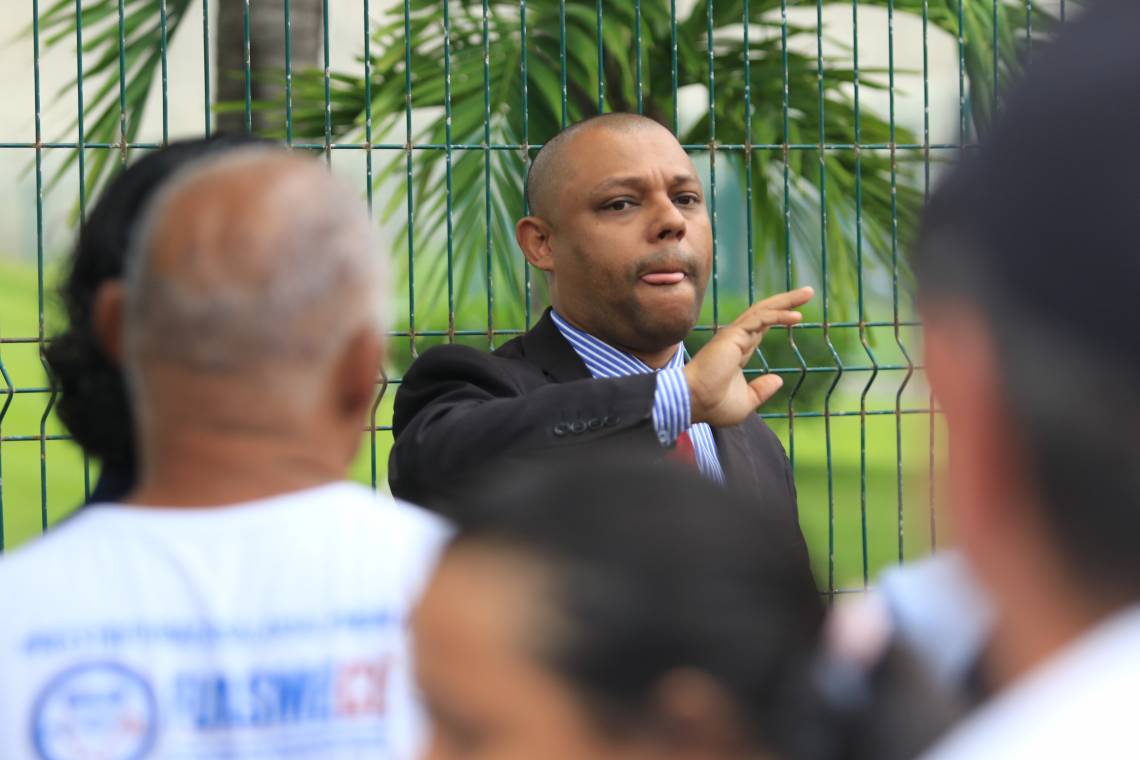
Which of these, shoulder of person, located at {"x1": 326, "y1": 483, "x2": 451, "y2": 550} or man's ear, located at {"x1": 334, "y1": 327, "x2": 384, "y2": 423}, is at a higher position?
man's ear, located at {"x1": 334, "y1": 327, "x2": 384, "y2": 423}

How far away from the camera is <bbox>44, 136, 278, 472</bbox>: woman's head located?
133cm

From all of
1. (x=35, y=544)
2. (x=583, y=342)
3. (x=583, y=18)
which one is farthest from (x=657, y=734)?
(x=583, y=18)

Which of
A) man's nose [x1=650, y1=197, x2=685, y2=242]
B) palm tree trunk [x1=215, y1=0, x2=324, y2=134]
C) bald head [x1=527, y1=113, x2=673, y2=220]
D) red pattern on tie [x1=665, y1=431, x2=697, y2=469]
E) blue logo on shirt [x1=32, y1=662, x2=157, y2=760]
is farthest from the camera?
palm tree trunk [x1=215, y1=0, x2=324, y2=134]

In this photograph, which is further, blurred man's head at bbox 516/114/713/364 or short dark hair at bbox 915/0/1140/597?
blurred man's head at bbox 516/114/713/364

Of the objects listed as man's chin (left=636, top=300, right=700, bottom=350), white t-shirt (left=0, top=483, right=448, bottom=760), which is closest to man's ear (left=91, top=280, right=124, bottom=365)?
white t-shirt (left=0, top=483, right=448, bottom=760)

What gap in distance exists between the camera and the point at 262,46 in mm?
6828

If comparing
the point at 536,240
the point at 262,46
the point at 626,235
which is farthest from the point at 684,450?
the point at 262,46

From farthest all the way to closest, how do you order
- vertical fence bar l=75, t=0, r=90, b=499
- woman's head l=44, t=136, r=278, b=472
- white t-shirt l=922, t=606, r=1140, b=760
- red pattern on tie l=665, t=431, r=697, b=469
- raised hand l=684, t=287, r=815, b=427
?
vertical fence bar l=75, t=0, r=90, b=499 → red pattern on tie l=665, t=431, r=697, b=469 → raised hand l=684, t=287, r=815, b=427 → woman's head l=44, t=136, r=278, b=472 → white t-shirt l=922, t=606, r=1140, b=760

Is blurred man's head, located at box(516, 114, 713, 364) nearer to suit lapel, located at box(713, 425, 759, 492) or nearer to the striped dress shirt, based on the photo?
the striped dress shirt

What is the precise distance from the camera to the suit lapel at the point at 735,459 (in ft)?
8.50

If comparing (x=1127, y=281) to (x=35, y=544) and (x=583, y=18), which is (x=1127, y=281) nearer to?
(x=35, y=544)

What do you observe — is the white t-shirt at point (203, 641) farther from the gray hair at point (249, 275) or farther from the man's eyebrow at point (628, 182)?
the man's eyebrow at point (628, 182)

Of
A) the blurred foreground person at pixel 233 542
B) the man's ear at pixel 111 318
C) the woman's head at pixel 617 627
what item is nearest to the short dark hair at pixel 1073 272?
the woman's head at pixel 617 627

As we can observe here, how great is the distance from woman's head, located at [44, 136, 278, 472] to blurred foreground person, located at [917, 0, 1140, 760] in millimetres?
893
